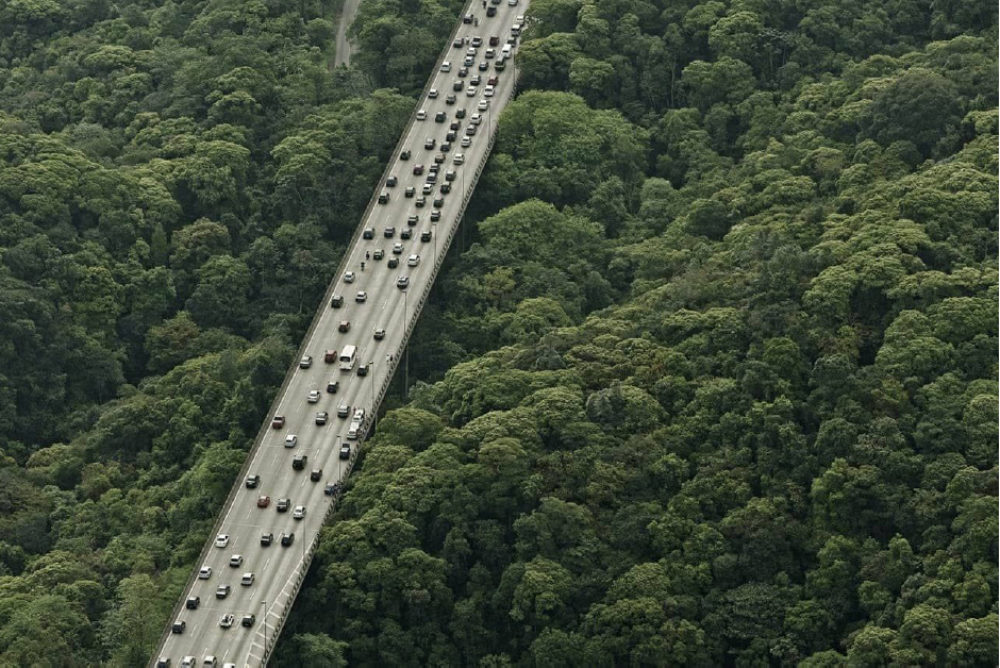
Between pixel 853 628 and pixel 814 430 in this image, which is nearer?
pixel 853 628

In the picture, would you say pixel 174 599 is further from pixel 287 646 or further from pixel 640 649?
pixel 640 649

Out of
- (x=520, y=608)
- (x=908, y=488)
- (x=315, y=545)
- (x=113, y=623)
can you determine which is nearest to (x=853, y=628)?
(x=908, y=488)

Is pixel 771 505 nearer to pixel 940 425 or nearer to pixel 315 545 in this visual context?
pixel 940 425

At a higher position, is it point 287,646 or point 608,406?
point 608,406

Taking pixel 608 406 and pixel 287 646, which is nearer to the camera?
pixel 287 646

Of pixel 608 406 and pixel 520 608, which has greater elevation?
pixel 608 406

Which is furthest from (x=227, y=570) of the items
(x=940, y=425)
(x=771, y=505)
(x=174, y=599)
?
(x=940, y=425)

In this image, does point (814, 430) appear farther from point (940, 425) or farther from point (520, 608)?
point (520, 608)
